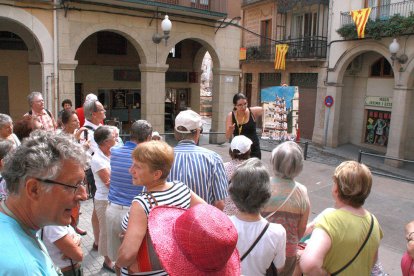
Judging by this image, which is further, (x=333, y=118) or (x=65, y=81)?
(x=333, y=118)

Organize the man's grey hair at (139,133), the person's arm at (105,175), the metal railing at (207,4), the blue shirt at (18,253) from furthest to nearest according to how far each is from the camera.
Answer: the metal railing at (207,4), the person's arm at (105,175), the man's grey hair at (139,133), the blue shirt at (18,253)

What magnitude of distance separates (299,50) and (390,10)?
548cm

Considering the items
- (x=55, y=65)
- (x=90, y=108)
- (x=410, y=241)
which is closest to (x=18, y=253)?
(x=410, y=241)

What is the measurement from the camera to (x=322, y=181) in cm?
881

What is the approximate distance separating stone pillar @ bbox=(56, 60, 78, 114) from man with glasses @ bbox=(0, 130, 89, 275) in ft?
35.6

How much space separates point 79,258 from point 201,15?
43.5 ft

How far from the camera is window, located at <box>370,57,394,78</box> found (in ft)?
60.0

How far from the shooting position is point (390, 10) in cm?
1650

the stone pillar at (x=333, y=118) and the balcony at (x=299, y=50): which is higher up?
the balcony at (x=299, y=50)

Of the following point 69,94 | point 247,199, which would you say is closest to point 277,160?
point 247,199

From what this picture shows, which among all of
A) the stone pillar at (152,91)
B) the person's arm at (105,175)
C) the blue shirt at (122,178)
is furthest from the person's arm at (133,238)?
the stone pillar at (152,91)

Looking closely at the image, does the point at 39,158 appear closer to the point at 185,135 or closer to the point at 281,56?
the point at 185,135

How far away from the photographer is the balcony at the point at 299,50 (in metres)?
20.0

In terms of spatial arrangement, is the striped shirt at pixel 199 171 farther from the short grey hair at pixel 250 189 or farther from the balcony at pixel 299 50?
the balcony at pixel 299 50
